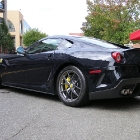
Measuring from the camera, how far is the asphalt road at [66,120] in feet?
10.4

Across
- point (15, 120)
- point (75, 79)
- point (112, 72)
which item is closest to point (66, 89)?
point (75, 79)

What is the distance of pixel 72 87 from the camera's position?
15.3ft

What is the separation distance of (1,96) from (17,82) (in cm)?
46

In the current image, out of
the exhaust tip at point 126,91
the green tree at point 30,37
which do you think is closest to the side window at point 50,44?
the exhaust tip at point 126,91

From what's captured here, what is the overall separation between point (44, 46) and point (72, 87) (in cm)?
118

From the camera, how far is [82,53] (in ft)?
14.9

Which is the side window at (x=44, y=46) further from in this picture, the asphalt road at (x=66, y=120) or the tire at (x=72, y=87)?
the asphalt road at (x=66, y=120)

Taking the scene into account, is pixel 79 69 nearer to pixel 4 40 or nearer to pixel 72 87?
pixel 72 87

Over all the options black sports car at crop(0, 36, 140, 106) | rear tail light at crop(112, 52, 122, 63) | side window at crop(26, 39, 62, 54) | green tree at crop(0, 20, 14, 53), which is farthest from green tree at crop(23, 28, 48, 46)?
rear tail light at crop(112, 52, 122, 63)

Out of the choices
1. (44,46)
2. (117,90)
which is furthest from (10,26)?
(117,90)

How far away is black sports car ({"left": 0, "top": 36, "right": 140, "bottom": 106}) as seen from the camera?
13.9ft

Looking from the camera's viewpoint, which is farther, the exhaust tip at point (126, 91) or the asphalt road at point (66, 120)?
the exhaust tip at point (126, 91)

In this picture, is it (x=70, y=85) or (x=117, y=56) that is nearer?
(x=117, y=56)

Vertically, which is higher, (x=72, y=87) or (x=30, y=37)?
(x=30, y=37)
